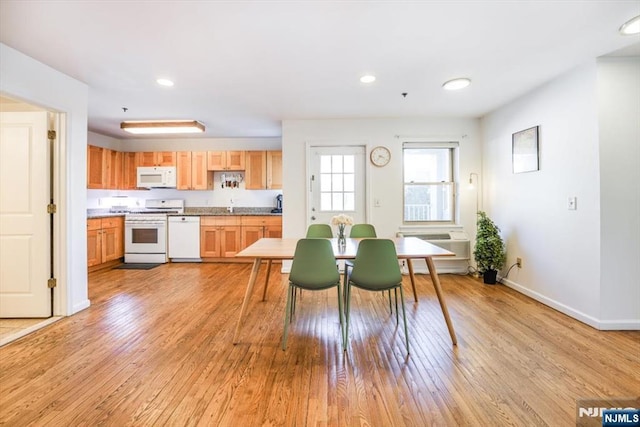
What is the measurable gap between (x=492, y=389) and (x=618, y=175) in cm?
226

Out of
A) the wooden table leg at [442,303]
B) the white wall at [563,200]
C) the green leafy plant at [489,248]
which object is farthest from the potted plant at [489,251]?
the wooden table leg at [442,303]

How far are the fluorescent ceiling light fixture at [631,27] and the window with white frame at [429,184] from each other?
8.01 feet

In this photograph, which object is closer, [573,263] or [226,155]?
[573,263]

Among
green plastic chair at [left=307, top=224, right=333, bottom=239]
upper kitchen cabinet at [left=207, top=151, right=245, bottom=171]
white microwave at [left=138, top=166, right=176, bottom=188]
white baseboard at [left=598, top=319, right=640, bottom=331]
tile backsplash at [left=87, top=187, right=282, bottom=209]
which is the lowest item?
white baseboard at [left=598, top=319, right=640, bottom=331]

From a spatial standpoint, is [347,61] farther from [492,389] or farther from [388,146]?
[492,389]

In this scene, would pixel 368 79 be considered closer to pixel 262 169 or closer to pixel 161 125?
pixel 262 169

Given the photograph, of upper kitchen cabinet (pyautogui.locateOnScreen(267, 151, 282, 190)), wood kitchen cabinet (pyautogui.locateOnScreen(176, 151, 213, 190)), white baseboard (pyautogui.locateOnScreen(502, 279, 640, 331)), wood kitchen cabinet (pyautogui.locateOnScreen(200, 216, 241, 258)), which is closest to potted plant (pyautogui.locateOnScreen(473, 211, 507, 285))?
white baseboard (pyautogui.locateOnScreen(502, 279, 640, 331))

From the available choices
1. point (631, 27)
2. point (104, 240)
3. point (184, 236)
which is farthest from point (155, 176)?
point (631, 27)

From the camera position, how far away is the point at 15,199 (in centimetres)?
285

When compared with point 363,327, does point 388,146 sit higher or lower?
higher

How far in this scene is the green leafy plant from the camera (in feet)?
12.8

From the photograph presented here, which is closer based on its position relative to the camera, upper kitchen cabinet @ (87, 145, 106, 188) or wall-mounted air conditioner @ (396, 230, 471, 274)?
wall-mounted air conditioner @ (396, 230, 471, 274)

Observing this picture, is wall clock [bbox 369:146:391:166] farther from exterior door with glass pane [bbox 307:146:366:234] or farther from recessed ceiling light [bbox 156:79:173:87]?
recessed ceiling light [bbox 156:79:173:87]

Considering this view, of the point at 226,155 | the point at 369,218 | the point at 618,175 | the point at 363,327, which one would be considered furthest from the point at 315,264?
the point at 226,155
